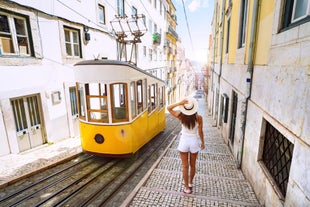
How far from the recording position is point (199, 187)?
3.57m

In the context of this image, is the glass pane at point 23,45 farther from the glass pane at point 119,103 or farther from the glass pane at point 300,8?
the glass pane at point 300,8

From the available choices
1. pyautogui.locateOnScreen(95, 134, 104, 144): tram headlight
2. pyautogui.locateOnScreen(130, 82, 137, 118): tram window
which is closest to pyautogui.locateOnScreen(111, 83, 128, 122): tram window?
pyautogui.locateOnScreen(130, 82, 137, 118): tram window

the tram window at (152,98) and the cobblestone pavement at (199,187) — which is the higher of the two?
the tram window at (152,98)

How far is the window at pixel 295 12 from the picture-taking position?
2.30m

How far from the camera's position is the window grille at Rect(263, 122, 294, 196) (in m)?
2.57

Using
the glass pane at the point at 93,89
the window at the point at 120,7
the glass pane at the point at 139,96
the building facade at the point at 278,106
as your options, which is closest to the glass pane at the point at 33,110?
the glass pane at the point at 93,89

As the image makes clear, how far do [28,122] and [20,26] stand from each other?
11.0 feet

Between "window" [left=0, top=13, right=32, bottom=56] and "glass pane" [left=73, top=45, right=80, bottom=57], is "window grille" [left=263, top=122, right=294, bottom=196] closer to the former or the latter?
"window" [left=0, top=13, right=32, bottom=56]

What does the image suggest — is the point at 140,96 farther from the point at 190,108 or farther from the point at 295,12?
the point at 295,12

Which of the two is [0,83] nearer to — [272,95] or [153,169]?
[153,169]

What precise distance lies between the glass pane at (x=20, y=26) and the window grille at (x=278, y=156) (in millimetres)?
7815

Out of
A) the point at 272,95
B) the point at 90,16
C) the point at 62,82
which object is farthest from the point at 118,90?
the point at 90,16

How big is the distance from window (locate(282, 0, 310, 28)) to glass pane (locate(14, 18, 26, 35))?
748 cm

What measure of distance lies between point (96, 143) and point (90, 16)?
6739mm
